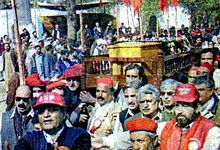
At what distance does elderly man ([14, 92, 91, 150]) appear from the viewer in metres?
4.35

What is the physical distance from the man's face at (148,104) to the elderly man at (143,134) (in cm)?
86

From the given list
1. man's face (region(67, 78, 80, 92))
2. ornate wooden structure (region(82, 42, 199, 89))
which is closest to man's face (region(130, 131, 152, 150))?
man's face (region(67, 78, 80, 92))

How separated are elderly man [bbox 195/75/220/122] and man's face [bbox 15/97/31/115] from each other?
5.45 feet

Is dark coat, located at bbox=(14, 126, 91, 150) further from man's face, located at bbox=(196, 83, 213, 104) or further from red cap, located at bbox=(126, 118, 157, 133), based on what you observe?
man's face, located at bbox=(196, 83, 213, 104)

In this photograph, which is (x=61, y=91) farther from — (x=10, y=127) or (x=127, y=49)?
(x=127, y=49)

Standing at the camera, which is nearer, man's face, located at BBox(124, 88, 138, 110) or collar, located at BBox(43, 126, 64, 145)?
collar, located at BBox(43, 126, 64, 145)

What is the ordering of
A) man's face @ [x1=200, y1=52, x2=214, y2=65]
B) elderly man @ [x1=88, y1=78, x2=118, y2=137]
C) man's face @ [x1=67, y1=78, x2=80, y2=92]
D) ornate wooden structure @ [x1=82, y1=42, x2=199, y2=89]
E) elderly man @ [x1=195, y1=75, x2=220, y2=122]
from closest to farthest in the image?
elderly man @ [x1=195, y1=75, x2=220, y2=122], elderly man @ [x1=88, y1=78, x2=118, y2=137], man's face @ [x1=67, y1=78, x2=80, y2=92], man's face @ [x1=200, y1=52, x2=214, y2=65], ornate wooden structure @ [x1=82, y1=42, x2=199, y2=89]

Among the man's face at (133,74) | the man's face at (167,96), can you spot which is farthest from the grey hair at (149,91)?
the man's face at (133,74)

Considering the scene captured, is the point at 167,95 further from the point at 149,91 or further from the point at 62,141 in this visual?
the point at 62,141

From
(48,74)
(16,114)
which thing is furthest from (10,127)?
(48,74)

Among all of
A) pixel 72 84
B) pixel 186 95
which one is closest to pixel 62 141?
pixel 186 95

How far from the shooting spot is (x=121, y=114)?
6.14 m

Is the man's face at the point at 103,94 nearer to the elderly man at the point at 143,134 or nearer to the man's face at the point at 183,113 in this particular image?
the man's face at the point at 183,113

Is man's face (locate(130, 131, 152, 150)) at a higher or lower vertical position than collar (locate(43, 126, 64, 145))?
lower
